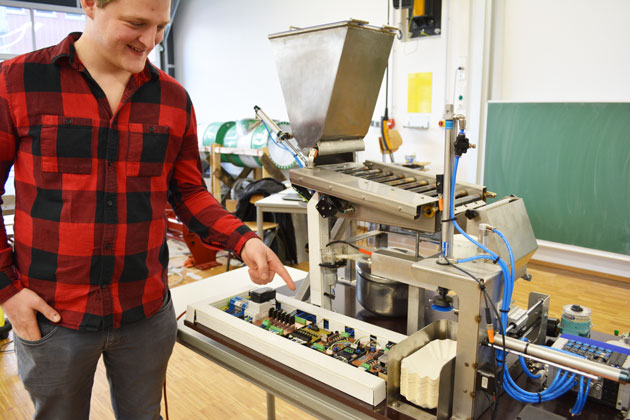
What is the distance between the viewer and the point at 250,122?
4.75m

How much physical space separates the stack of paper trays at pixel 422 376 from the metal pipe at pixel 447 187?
0.63 ft

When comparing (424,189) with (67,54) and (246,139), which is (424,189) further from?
(246,139)

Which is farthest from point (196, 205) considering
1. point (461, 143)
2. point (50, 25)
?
point (50, 25)

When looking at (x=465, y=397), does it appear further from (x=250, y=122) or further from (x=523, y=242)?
(x=250, y=122)

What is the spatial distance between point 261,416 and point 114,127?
155 cm

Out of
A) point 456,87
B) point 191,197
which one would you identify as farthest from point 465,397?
point 456,87

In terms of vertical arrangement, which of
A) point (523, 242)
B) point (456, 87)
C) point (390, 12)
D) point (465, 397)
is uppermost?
point (390, 12)

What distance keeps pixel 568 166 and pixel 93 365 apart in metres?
3.81

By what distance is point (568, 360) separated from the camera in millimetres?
879

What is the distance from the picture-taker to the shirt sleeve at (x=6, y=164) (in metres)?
0.97

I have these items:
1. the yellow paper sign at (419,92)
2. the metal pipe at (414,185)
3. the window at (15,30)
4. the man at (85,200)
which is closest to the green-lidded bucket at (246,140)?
the yellow paper sign at (419,92)

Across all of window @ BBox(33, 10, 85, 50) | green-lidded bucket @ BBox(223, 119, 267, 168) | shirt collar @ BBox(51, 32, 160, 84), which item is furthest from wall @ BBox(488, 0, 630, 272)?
window @ BBox(33, 10, 85, 50)

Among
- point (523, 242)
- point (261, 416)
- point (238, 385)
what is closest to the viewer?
point (523, 242)

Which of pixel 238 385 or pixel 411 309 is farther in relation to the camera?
pixel 238 385
